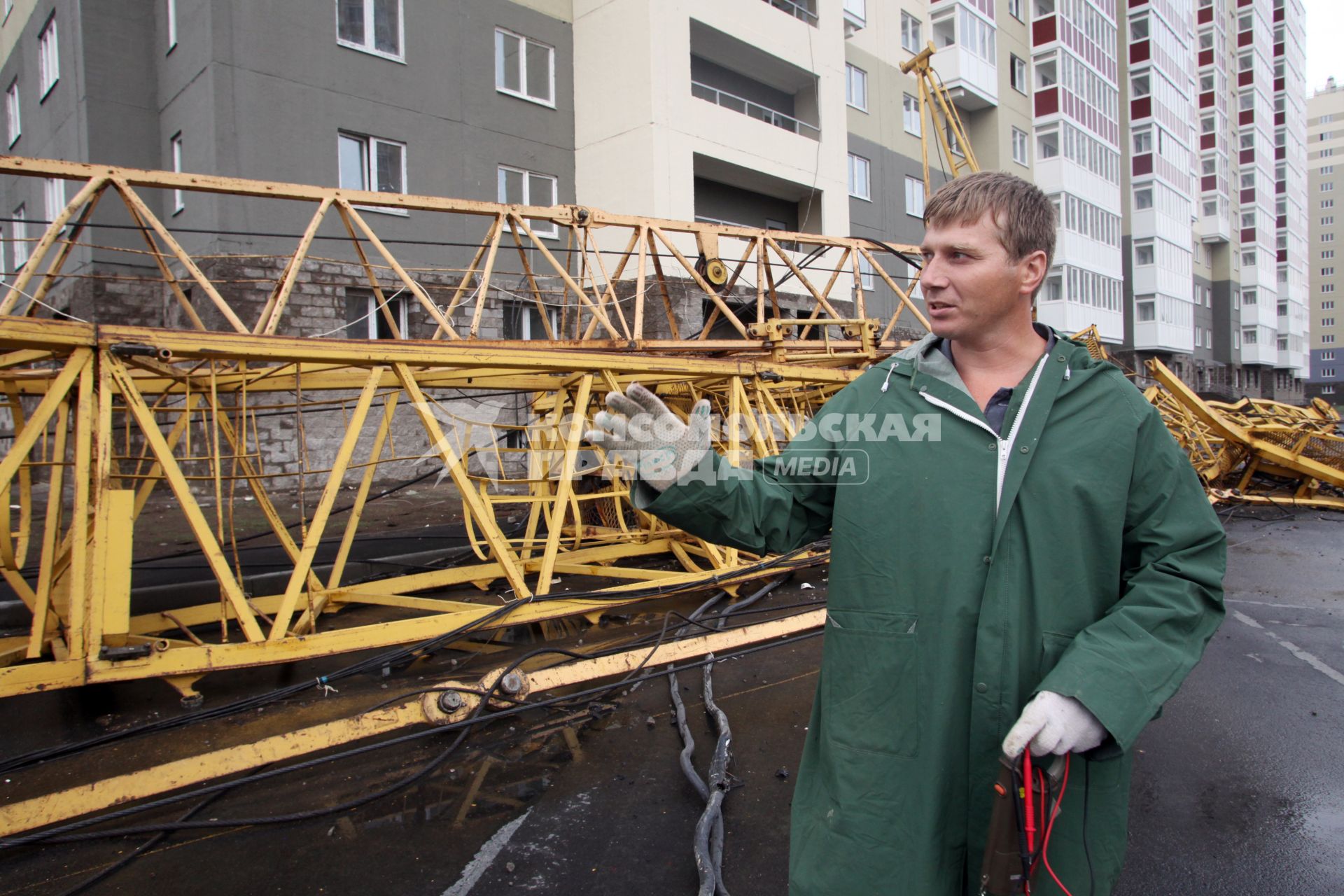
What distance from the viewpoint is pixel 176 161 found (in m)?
13.8

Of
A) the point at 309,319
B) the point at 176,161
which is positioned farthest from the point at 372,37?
the point at 309,319

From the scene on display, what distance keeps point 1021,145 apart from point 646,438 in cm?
3325

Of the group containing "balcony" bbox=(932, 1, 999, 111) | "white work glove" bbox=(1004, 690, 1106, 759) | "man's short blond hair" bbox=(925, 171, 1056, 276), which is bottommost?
"white work glove" bbox=(1004, 690, 1106, 759)

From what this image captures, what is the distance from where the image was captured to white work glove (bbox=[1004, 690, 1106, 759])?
54.0 inches

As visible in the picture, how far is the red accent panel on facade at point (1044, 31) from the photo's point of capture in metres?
29.3

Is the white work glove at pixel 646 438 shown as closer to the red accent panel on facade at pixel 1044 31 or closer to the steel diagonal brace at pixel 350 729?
the steel diagonal brace at pixel 350 729

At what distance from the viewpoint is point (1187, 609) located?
147cm

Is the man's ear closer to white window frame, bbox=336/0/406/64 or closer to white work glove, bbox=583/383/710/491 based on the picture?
white work glove, bbox=583/383/710/491

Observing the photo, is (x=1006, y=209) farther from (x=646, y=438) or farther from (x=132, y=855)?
(x=132, y=855)

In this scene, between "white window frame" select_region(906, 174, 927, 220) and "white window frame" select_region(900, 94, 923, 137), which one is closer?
"white window frame" select_region(900, 94, 923, 137)

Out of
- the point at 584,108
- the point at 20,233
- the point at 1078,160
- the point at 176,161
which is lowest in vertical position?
the point at 20,233

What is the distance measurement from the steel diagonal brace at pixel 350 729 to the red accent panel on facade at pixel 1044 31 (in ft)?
107

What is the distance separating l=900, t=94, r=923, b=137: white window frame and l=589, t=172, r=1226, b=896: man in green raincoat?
2595cm

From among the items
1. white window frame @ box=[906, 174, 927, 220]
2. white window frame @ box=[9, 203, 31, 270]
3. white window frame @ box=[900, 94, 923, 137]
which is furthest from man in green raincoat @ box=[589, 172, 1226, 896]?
white window frame @ box=[900, 94, 923, 137]
